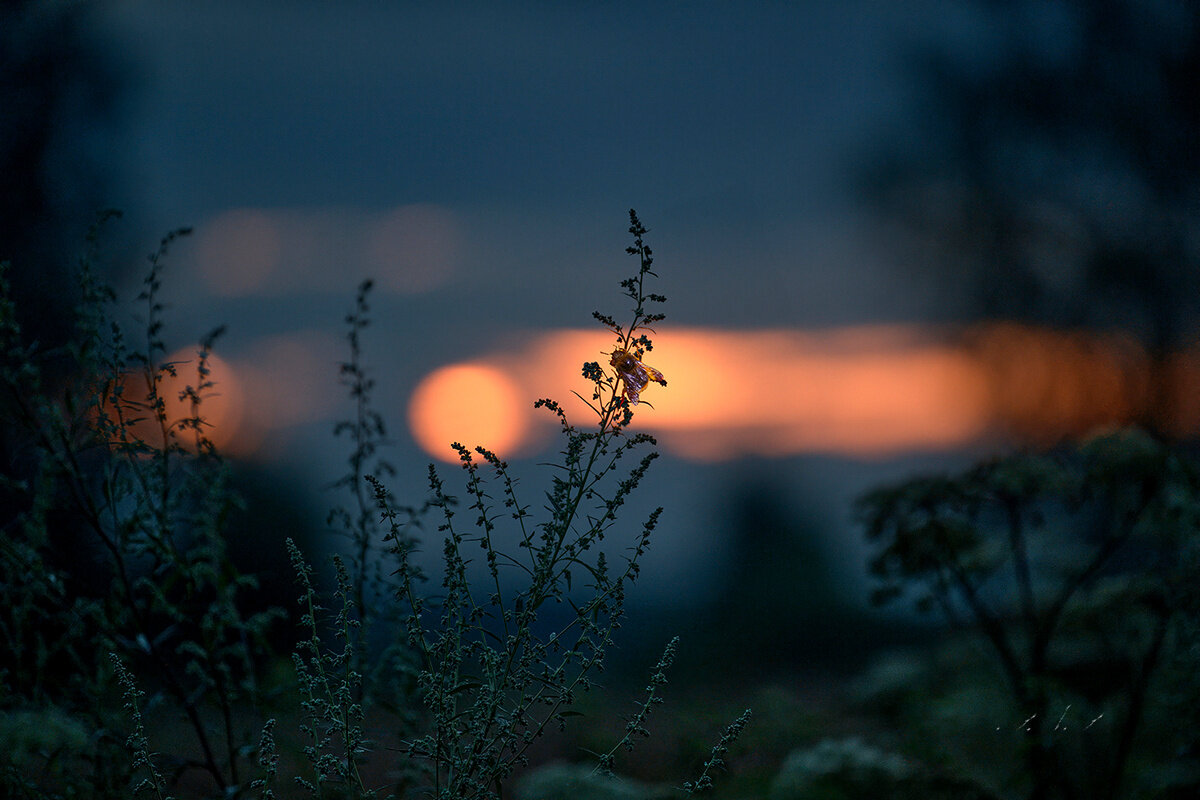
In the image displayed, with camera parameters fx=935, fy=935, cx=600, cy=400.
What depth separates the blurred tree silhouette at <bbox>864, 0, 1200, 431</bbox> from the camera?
8680 mm

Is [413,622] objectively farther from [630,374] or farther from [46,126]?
[46,126]

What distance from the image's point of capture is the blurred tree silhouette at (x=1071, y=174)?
28.5 ft

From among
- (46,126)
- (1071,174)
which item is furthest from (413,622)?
(1071,174)

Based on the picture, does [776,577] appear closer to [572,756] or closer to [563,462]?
[572,756]

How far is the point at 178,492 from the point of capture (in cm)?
186

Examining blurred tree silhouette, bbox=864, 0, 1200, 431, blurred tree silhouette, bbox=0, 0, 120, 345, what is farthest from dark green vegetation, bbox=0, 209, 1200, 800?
blurred tree silhouette, bbox=864, 0, 1200, 431

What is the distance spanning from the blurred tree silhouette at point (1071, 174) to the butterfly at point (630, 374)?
8.23m

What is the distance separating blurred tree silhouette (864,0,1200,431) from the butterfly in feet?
27.0

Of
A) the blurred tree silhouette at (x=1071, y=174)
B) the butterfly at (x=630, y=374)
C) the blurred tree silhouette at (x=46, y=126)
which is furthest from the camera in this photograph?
the blurred tree silhouette at (x=1071, y=174)

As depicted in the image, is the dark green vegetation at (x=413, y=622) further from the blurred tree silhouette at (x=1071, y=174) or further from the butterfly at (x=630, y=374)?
the blurred tree silhouette at (x=1071, y=174)

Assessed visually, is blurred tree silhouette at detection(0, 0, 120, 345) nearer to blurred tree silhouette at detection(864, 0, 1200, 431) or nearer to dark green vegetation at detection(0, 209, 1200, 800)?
dark green vegetation at detection(0, 209, 1200, 800)

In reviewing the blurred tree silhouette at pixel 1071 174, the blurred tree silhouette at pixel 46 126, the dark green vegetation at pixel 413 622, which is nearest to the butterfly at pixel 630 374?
the dark green vegetation at pixel 413 622

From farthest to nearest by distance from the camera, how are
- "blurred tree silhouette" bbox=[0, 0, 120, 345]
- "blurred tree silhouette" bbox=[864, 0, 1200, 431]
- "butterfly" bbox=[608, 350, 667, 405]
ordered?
1. "blurred tree silhouette" bbox=[864, 0, 1200, 431]
2. "blurred tree silhouette" bbox=[0, 0, 120, 345]
3. "butterfly" bbox=[608, 350, 667, 405]

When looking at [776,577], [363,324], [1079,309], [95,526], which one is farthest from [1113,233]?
[95,526]
